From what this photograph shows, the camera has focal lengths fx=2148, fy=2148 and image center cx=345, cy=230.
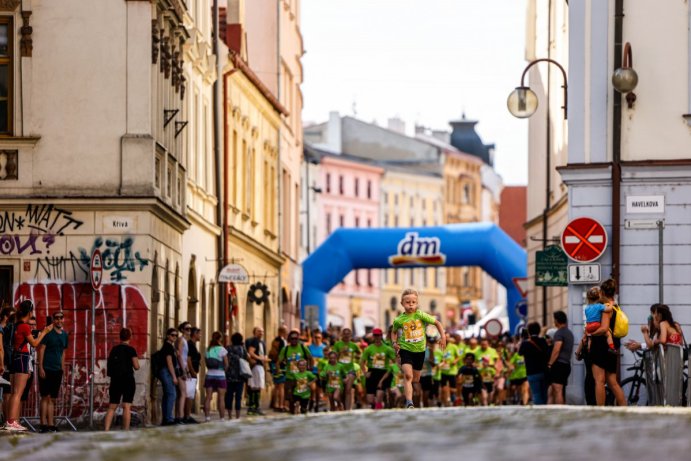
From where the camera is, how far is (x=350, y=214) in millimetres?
139625

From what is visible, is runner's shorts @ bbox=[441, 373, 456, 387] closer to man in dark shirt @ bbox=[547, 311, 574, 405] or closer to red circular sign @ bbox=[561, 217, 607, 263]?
red circular sign @ bbox=[561, 217, 607, 263]

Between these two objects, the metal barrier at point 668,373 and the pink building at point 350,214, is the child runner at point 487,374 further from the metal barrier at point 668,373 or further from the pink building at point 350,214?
the pink building at point 350,214

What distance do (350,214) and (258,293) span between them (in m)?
90.8

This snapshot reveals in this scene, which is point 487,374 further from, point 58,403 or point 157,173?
point 58,403

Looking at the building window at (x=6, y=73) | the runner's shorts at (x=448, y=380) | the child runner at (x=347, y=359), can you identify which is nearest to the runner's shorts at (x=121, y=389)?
the building window at (x=6, y=73)

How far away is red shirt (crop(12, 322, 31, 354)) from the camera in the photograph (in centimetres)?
2581

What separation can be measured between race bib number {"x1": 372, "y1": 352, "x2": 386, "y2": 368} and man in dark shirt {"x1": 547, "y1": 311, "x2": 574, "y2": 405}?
7310 mm

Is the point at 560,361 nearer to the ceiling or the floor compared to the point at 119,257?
nearer to the floor

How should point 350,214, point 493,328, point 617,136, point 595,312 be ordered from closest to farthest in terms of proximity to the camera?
point 595,312 < point 617,136 < point 493,328 < point 350,214

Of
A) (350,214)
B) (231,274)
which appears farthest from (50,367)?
(350,214)

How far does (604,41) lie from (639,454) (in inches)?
912

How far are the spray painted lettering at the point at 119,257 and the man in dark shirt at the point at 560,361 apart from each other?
6.86 meters

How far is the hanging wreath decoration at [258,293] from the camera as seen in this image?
1887 inches

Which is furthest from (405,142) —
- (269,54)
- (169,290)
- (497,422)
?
(497,422)
